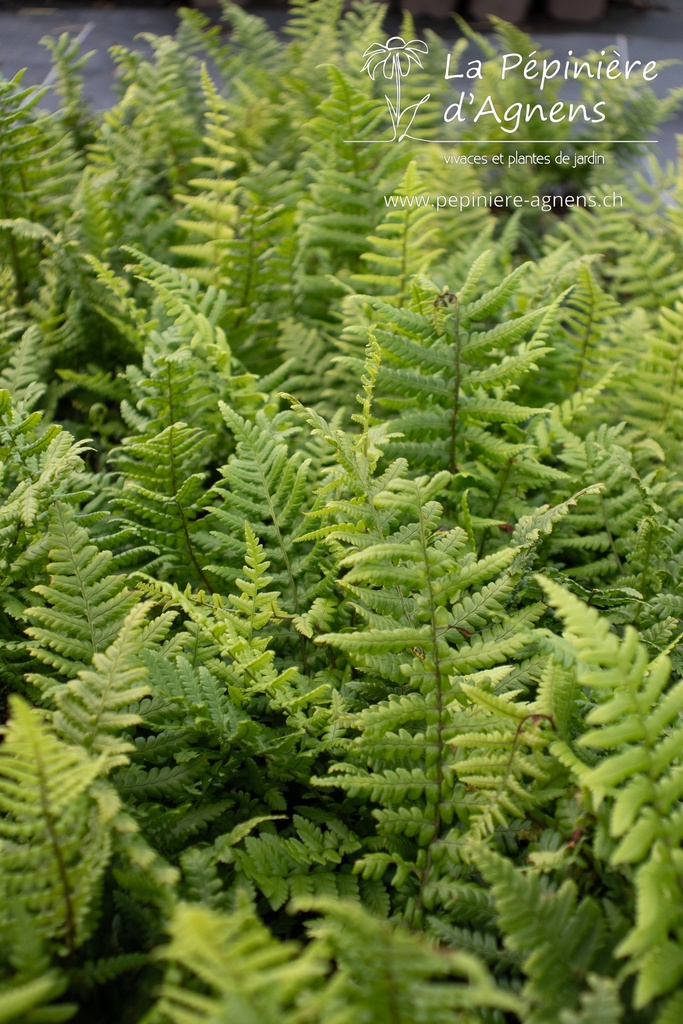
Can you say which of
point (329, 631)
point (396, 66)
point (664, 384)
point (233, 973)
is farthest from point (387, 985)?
point (396, 66)

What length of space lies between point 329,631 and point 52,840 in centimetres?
51

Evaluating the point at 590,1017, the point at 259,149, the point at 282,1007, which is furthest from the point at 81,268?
the point at 590,1017

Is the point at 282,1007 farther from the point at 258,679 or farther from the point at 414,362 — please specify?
the point at 414,362

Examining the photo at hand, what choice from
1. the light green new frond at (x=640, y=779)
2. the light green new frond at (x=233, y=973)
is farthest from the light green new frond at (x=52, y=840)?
the light green new frond at (x=640, y=779)

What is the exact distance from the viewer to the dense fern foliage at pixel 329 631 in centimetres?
78

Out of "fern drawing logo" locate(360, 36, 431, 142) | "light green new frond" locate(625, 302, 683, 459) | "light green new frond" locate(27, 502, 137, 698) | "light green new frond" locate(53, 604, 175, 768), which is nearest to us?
"light green new frond" locate(53, 604, 175, 768)

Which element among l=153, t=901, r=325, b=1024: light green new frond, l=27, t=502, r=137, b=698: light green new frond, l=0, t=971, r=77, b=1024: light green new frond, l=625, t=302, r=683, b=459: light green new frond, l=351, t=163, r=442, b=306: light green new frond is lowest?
l=0, t=971, r=77, b=1024: light green new frond

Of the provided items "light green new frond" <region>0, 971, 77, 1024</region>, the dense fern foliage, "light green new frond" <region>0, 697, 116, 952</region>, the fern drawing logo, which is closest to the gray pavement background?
the fern drawing logo

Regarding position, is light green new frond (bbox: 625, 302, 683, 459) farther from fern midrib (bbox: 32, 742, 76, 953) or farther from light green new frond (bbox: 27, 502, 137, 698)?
fern midrib (bbox: 32, 742, 76, 953)

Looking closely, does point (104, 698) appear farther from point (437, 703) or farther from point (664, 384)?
point (664, 384)

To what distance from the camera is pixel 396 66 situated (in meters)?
2.43

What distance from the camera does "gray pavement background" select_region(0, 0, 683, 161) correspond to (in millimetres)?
3707

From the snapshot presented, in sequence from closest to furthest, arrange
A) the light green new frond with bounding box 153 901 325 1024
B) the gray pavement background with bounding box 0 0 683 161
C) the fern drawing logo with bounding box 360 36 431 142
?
1. the light green new frond with bounding box 153 901 325 1024
2. the fern drawing logo with bounding box 360 36 431 142
3. the gray pavement background with bounding box 0 0 683 161

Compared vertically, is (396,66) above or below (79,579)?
above
